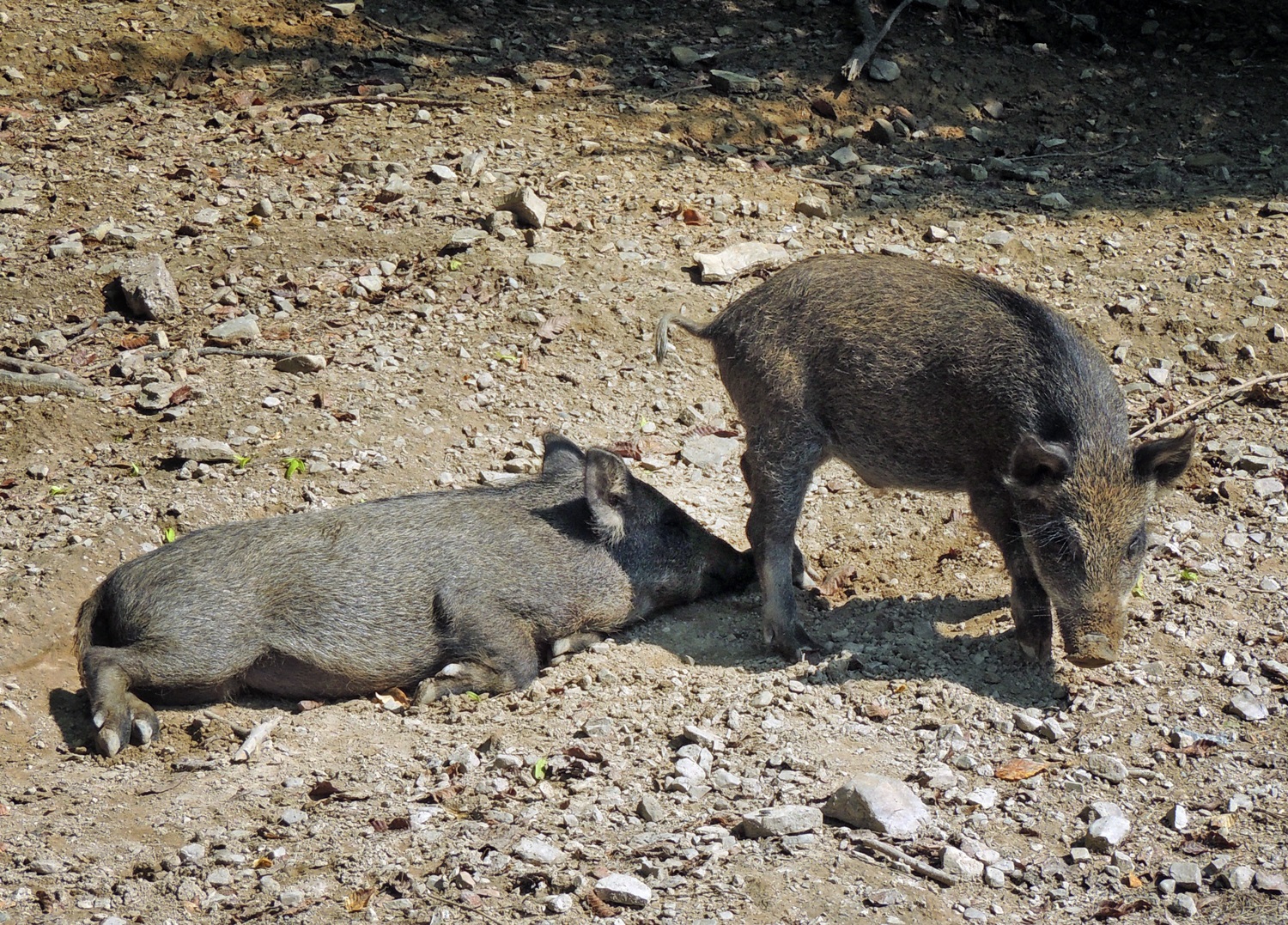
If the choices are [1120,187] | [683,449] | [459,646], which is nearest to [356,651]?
[459,646]

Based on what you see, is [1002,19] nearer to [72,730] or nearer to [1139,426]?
[1139,426]

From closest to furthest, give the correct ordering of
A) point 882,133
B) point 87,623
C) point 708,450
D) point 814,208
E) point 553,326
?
point 87,623, point 708,450, point 553,326, point 814,208, point 882,133

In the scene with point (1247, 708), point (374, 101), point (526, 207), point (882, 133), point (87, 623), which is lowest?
point (87, 623)

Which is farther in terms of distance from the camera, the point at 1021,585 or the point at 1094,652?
the point at 1021,585

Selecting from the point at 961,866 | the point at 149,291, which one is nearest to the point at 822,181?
the point at 149,291

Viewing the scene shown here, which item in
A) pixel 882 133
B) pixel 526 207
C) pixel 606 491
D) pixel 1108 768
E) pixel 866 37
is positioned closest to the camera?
pixel 1108 768

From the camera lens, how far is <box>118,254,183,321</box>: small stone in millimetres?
7312

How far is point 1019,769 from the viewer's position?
476cm

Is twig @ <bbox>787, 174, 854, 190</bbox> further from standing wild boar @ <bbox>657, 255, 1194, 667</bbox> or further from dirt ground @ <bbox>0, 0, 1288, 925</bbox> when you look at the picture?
standing wild boar @ <bbox>657, 255, 1194, 667</bbox>

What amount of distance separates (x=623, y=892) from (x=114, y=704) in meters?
2.35

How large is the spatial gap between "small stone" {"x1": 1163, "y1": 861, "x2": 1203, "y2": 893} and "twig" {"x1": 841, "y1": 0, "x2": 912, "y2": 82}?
6854 millimetres

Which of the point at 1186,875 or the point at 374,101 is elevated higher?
the point at 374,101

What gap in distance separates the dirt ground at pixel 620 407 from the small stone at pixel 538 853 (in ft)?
0.06

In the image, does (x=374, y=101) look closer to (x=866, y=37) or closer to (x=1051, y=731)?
(x=866, y=37)
